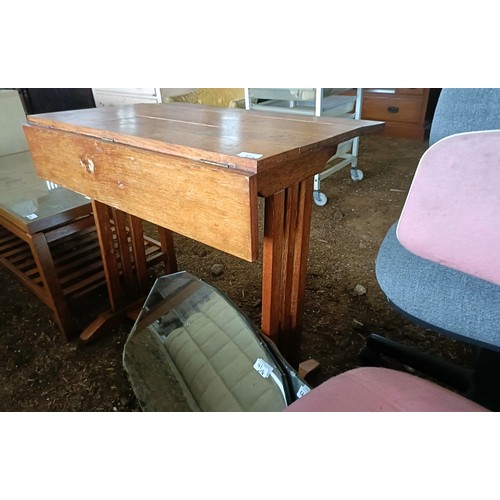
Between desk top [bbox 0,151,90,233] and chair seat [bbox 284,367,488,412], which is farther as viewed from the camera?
desk top [bbox 0,151,90,233]

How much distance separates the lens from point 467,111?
2.01 ft

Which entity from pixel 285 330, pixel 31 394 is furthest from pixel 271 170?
pixel 31 394

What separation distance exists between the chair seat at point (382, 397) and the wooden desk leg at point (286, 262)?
34cm

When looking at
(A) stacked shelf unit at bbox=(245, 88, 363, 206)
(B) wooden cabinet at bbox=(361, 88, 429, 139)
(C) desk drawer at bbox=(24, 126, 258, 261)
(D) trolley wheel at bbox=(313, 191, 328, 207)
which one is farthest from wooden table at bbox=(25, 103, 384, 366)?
(B) wooden cabinet at bbox=(361, 88, 429, 139)

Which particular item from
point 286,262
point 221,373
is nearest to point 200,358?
point 221,373

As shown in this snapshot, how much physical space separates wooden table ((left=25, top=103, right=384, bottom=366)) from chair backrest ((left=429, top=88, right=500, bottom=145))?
204mm

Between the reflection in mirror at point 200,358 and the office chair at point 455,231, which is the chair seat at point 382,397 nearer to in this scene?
the office chair at point 455,231

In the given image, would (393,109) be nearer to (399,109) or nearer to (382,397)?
(399,109)

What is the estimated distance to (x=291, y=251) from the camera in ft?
3.12

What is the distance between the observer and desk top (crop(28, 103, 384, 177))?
27.5 inches

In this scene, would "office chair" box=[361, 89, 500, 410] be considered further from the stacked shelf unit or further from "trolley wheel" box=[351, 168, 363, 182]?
"trolley wheel" box=[351, 168, 363, 182]

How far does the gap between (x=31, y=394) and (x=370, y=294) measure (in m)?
1.23

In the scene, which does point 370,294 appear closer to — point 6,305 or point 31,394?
point 31,394

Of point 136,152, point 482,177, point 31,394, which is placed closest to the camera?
point 482,177
